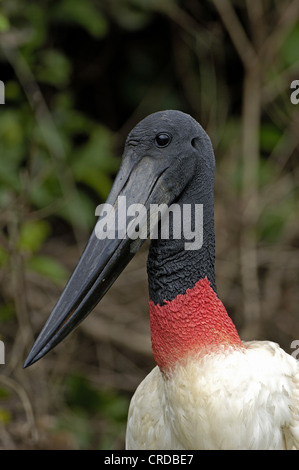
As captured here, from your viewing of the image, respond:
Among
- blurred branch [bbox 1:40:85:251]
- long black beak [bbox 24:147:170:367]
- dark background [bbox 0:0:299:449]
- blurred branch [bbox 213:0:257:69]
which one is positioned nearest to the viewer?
long black beak [bbox 24:147:170:367]

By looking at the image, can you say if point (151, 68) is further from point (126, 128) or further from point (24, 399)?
point (24, 399)

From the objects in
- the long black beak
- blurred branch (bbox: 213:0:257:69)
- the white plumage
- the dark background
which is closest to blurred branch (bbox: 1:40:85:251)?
the dark background

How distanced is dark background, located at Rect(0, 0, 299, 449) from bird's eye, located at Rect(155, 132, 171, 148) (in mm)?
1630

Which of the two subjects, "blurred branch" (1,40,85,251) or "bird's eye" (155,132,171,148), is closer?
"bird's eye" (155,132,171,148)

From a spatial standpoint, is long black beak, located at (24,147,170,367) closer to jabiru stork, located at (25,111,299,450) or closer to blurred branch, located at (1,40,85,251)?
jabiru stork, located at (25,111,299,450)

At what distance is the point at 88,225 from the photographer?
5035mm

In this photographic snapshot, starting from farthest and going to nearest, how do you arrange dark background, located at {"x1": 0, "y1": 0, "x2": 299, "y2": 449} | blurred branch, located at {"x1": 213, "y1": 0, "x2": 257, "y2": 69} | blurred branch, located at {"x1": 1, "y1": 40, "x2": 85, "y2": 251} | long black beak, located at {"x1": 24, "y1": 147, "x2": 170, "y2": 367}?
blurred branch, located at {"x1": 213, "y1": 0, "x2": 257, "y2": 69}
blurred branch, located at {"x1": 1, "y1": 40, "x2": 85, "y2": 251}
dark background, located at {"x1": 0, "y1": 0, "x2": 299, "y2": 449}
long black beak, located at {"x1": 24, "y1": 147, "x2": 170, "y2": 367}

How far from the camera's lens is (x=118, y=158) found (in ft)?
15.9

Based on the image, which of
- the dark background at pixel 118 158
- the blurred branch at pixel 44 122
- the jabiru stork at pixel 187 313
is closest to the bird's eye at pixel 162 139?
the jabiru stork at pixel 187 313

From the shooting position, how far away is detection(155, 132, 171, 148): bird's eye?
7.45 feet

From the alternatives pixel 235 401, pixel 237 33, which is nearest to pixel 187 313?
pixel 235 401

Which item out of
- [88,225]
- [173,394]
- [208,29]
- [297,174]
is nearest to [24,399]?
[173,394]

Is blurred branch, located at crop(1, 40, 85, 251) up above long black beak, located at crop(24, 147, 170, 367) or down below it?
above

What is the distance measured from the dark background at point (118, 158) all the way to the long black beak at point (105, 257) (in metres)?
1.61
